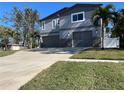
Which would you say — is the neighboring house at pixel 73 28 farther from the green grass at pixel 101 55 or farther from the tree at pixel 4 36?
the green grass at pixel 101 55

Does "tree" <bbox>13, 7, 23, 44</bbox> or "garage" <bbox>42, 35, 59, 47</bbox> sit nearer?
"garage" <bbox>42, 35, 59, 47</bbox>

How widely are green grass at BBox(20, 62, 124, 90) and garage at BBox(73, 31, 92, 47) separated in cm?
1558

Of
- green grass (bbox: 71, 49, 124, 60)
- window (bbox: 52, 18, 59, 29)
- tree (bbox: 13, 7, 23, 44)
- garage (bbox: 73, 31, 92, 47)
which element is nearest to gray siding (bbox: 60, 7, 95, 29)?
garage (bbox: 73, 31, 92, 47)

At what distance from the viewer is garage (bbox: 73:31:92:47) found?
81.3 ft

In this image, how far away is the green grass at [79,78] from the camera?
7.05 meters

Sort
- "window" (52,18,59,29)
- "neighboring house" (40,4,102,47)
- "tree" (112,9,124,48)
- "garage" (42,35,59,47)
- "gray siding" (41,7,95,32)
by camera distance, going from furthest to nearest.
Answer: "window" (52,18,59,29) < "garage" (42,35,59,47) < "gray siding" (41,7,95,32) < "neighboring house" (40,4,102,47) < "tree" (112,9,124,48)

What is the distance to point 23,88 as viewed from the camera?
278 inches

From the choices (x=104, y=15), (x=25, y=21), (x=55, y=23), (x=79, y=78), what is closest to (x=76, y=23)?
(x=55, y=23)

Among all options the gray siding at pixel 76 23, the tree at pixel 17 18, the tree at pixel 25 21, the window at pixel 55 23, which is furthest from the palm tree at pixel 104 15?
the tree at pixel 17 18

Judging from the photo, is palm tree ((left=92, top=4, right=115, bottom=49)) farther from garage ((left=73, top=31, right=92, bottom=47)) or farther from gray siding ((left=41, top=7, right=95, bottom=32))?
garage ((left=73, top=31, right=92, bottom=47))

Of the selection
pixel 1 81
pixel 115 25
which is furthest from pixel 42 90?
pixel 115 25

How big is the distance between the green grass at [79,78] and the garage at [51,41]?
765 inches

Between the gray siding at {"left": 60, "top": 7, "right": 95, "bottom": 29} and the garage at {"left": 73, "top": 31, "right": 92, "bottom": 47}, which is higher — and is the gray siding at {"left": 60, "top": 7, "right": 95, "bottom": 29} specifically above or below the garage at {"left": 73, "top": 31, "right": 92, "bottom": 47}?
above

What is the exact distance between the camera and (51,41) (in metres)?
29.6
